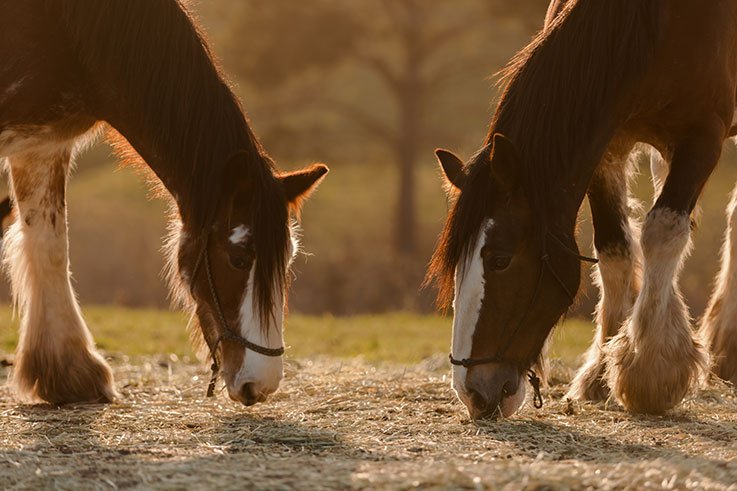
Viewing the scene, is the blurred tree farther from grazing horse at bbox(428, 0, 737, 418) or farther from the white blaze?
the white blaze

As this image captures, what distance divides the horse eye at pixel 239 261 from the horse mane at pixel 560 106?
866 mm

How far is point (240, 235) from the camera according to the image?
5074 millimetres

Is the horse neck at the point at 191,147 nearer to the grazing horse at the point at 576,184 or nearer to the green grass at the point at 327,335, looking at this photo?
the grazing horse at the point at 576,184

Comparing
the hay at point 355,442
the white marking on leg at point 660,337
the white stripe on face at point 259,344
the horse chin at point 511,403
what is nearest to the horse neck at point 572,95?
the white marking on leg at point 660,337

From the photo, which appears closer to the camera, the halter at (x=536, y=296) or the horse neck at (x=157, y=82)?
the halter at (x=536, y=296)

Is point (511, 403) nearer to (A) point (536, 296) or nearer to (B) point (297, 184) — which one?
(A) point (536, 296)

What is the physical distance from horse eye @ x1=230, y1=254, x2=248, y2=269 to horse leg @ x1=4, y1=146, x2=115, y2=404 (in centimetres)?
159

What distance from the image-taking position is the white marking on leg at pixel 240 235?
16.6ft

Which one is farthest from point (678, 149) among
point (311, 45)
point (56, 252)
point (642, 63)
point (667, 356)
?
point (311, 45)

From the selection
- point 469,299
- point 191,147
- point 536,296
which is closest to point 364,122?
point 191,147

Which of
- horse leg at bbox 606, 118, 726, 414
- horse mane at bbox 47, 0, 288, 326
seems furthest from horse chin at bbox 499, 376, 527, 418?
horse mane at bbox 47, 0, 288, 326

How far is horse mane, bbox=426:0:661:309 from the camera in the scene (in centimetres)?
492

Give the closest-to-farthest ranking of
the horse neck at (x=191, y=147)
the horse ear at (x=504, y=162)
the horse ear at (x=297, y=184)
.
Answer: the horse ear at (x=504, y=162)
the horse neck at (x=191, y=147)
the horse ear at (x=297, y=184)

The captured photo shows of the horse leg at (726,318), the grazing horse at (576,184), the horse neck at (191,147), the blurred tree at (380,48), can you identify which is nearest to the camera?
the grazing horse at (576,184)
